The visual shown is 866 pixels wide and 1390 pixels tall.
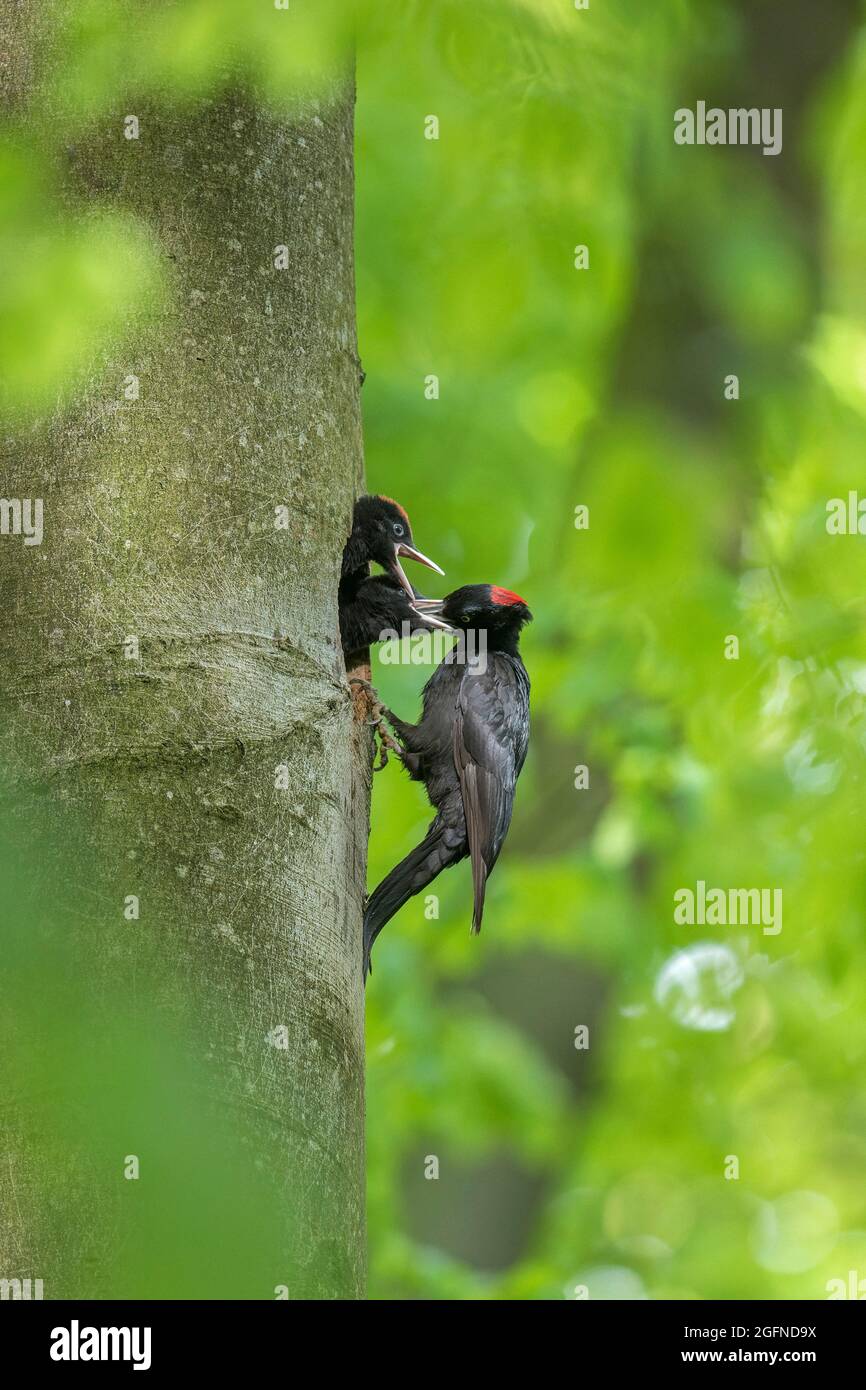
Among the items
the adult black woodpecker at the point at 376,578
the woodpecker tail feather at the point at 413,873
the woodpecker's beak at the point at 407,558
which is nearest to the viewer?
the woodpecker tail feather at the point at 413,873

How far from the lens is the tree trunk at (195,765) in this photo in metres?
2.12

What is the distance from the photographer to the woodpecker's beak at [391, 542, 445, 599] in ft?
15.6

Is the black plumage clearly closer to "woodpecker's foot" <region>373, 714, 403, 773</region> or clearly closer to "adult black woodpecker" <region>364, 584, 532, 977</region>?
"adult black woodpecker" <region>364, 584, 532, 977</region>

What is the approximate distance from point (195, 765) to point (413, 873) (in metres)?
1.69

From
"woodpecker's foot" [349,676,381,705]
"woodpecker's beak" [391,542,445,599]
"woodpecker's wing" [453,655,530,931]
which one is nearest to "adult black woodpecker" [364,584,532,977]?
"woodpecker's wing" [453,655,530,931]

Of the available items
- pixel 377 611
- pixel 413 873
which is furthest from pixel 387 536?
pixel 413 873

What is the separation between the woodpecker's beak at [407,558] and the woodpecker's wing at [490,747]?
45cm

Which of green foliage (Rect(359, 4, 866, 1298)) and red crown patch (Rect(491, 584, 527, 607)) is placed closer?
red crown patch (Rect(491, 584, 527, 607))

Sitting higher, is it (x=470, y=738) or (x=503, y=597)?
(x=503, y=597)

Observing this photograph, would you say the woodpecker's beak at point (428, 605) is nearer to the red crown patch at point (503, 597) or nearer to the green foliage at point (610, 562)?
the red crown patch at point (503, 597)

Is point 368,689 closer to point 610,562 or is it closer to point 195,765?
point 195,765

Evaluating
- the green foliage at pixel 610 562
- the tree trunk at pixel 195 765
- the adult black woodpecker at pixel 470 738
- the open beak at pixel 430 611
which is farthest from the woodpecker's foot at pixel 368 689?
the green foliage at pixel 610 562

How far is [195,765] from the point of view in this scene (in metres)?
2.73
